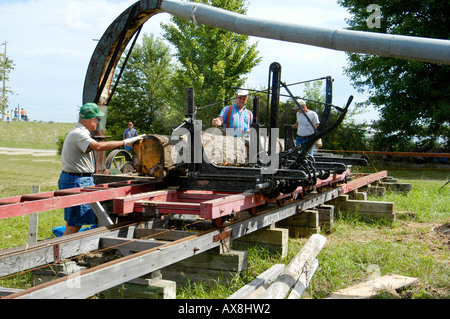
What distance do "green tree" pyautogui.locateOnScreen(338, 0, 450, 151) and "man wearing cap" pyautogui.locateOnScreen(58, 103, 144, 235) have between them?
15843mm

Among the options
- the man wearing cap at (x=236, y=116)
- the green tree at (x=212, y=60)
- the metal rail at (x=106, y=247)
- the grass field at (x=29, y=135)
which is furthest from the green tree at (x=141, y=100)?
the metal rail at (x=106, y=247)

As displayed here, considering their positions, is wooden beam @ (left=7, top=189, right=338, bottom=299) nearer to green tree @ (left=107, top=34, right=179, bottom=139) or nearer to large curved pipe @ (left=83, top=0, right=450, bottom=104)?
large curved pipe @ (left=83, top=0, right=450, bottom=104)

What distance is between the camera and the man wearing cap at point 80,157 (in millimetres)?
4926

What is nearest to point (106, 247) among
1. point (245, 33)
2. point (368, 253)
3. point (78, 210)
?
point (78, 210)

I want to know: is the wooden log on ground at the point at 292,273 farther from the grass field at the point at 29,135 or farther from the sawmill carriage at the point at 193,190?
the grass field at the point at 29,135

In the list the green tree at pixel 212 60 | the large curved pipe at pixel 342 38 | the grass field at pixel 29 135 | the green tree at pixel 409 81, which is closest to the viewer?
the large curved pipe at pixel 342 38

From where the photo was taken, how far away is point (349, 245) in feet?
18.8

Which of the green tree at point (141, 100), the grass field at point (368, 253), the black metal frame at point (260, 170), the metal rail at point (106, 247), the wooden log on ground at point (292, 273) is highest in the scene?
the green tree at point (141, 100)

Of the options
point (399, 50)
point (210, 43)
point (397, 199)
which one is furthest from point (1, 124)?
point (399, 50)

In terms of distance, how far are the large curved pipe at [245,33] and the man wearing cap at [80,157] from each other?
200cm

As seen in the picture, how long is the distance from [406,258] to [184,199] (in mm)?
2740

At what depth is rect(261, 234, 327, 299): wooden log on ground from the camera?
135 inches

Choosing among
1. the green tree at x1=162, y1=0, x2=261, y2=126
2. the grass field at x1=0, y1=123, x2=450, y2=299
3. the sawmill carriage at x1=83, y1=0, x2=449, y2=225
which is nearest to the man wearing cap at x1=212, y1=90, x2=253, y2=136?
the sawmill carriage at x1=83, y1=0, x2=449, y2=225
